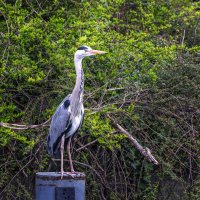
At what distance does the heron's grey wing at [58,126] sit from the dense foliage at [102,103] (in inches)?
24.9

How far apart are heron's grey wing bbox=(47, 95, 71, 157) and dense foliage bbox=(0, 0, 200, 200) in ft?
2.07

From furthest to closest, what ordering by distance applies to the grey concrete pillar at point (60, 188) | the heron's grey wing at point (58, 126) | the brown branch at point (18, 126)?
the brown branch at point (18, 126) → the heron's grey wing at point (58, 126) → the grey concrete pillar at point (60, 188)

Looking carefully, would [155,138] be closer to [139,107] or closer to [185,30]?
[139,107]

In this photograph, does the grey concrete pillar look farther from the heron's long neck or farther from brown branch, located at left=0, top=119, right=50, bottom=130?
brown branch, located at left=0, top=119, right=50, bottom=130

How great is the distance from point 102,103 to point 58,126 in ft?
4.47

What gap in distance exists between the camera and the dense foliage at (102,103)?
21.7ft

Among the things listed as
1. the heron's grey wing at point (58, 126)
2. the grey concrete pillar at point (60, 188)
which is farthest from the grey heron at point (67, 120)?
the grey concrete pillar at point (60, 188)

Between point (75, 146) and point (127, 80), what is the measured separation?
0.94 metres

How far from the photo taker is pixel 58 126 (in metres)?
5.59

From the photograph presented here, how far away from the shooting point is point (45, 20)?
26.0 ft

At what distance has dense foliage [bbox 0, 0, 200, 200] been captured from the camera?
6621 mm

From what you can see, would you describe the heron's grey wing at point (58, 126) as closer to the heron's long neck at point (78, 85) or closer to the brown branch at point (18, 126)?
the heron's long neck at point (78, 85)

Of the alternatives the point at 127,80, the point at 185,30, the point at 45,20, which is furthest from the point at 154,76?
the point at 185,30

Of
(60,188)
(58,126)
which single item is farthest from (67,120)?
(60,188)
